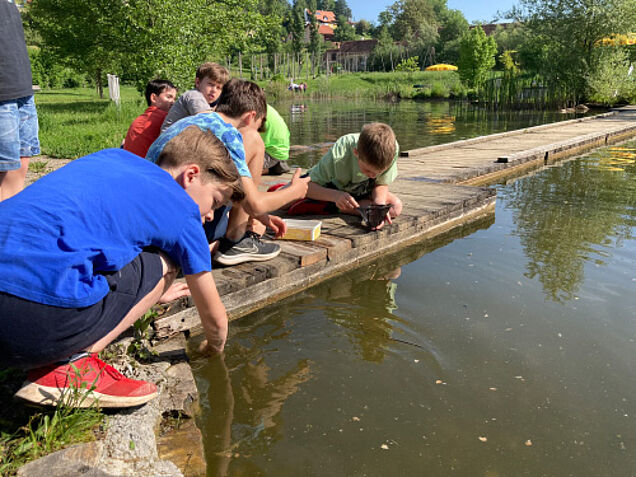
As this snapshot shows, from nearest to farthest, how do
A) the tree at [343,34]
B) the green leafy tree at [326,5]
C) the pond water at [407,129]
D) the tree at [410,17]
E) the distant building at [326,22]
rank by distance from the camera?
the pond water at [407,129]
the tree at [410,17]
the tree at [343,34]
the distant building at [326,22]
the green leafy tree at [326,5]

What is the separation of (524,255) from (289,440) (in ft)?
10.8

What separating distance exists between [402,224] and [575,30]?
2919 centimetres

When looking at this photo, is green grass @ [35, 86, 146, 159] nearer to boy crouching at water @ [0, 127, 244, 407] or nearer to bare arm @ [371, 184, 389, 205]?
bare arm @ [371, 184, 389, 205]

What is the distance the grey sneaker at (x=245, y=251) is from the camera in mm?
3453

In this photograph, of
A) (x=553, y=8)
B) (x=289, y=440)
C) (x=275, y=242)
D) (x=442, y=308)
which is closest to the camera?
(x=289, y=440)

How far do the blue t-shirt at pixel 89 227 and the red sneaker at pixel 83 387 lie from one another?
34cm

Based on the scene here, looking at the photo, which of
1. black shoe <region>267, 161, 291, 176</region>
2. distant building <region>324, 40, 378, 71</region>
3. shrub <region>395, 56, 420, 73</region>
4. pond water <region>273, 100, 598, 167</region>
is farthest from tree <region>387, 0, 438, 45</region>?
black shoe <region>267, 161, 291, 176</region>

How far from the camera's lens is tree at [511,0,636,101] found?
2662 cm

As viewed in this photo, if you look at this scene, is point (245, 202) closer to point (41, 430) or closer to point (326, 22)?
point (41, 430)

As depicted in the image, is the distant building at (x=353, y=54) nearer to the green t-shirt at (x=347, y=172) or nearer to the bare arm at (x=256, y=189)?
the green t-shirt at (x=347, y=172)

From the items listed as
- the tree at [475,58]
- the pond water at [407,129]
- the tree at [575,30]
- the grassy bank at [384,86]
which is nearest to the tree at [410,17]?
the grassy bank at [384,86]

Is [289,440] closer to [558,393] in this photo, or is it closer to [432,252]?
[558,393]

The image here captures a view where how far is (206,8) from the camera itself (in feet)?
57.9

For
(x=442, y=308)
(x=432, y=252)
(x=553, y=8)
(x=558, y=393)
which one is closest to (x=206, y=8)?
(x=432, y=252)
